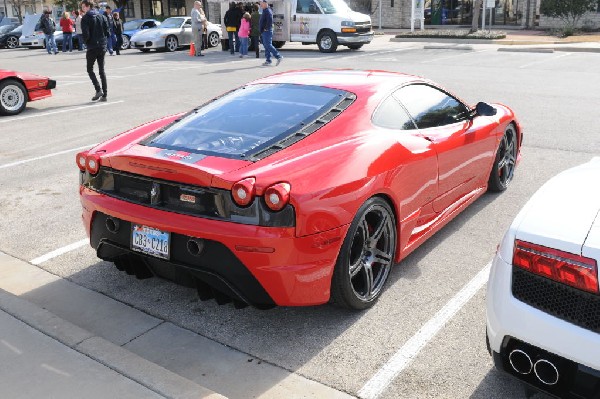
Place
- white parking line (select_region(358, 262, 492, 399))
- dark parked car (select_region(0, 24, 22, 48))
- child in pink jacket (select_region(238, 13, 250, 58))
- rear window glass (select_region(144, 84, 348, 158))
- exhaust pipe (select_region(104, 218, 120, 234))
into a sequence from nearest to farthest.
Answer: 1. white parking line (select_region(358, 262, 492, 399))
2. exhaust pipe (select_region(104, 218, 120, 234))
3. rear window glass (select_region(144, 84, 348, 158))
4. child in pink jacket (select_region(238, 13, 250, 58))
5. dark parked car (select_region(0, 24, 22, 48))

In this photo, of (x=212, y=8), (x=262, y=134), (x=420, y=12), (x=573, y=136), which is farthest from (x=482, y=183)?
(x=212, y=8)

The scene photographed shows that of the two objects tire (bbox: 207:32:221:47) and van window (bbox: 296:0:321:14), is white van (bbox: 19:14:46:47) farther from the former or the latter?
van window (bbox: 296:0:321:14)

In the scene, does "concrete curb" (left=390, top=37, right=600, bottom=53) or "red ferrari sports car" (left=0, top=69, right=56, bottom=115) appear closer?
"red ferrari sports car" (left=0, top=69, right=56, bottom=115)

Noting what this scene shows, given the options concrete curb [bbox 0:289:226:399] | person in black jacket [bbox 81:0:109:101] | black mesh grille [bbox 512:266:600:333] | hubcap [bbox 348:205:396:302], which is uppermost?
person in black jacket [bbox 81:0:109:101]

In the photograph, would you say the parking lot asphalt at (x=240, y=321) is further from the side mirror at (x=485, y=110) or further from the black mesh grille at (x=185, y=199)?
the side mirror at (x=485, y=110)

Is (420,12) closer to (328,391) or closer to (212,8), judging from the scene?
(212,8)

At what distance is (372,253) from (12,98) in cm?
933

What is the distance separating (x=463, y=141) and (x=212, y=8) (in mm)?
38363

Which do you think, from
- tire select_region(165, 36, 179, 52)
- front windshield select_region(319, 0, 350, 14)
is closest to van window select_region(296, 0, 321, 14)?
front windshield select_region(319, 0, 350, 14)

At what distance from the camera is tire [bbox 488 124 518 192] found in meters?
5.98

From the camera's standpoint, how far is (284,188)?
331 centimetres

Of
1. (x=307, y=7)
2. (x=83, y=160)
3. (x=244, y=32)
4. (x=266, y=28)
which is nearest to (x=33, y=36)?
(x=244, y=32)

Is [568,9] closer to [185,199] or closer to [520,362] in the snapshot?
[185,199]

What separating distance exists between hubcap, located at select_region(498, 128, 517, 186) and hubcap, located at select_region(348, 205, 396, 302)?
2.43 metres
